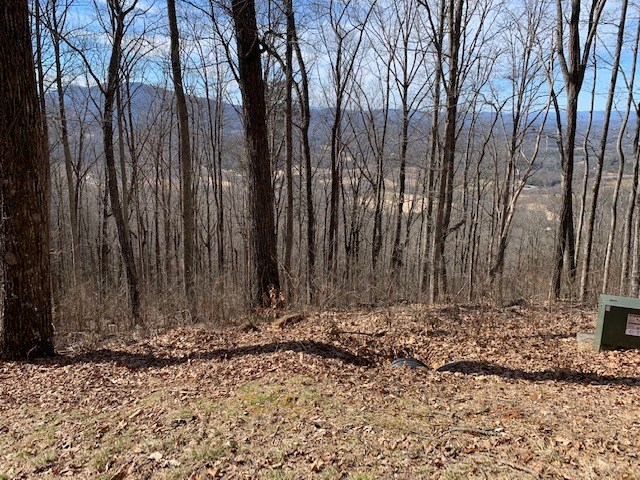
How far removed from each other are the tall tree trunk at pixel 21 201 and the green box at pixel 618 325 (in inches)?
273

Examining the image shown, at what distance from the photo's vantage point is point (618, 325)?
18.2ft

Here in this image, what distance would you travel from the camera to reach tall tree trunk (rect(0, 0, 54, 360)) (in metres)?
4.88

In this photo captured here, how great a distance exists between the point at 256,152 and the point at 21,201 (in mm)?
3607

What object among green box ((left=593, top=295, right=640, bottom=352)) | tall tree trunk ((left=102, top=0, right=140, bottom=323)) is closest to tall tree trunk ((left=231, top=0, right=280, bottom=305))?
tall tree trunk ((left=102, top=0, right=140, bottom=323))

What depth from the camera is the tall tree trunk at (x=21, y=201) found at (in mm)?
4879

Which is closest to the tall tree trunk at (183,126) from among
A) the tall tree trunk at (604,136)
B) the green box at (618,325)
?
the green box at (618,325)

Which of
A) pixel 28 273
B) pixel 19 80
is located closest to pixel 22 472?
pixel 28 273

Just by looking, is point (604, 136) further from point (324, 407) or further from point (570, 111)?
point (324, 407)

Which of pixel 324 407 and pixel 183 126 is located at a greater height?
pixel 183 126

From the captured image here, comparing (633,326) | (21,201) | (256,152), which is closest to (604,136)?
(633,326)

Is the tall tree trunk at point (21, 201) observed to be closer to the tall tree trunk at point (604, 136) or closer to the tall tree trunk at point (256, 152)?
the tall tree trunk at point (256, 152)

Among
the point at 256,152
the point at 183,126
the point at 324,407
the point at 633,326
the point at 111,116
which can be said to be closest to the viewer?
the point at 324,407

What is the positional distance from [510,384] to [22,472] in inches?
171

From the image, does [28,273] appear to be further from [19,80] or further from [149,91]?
[149,91]
